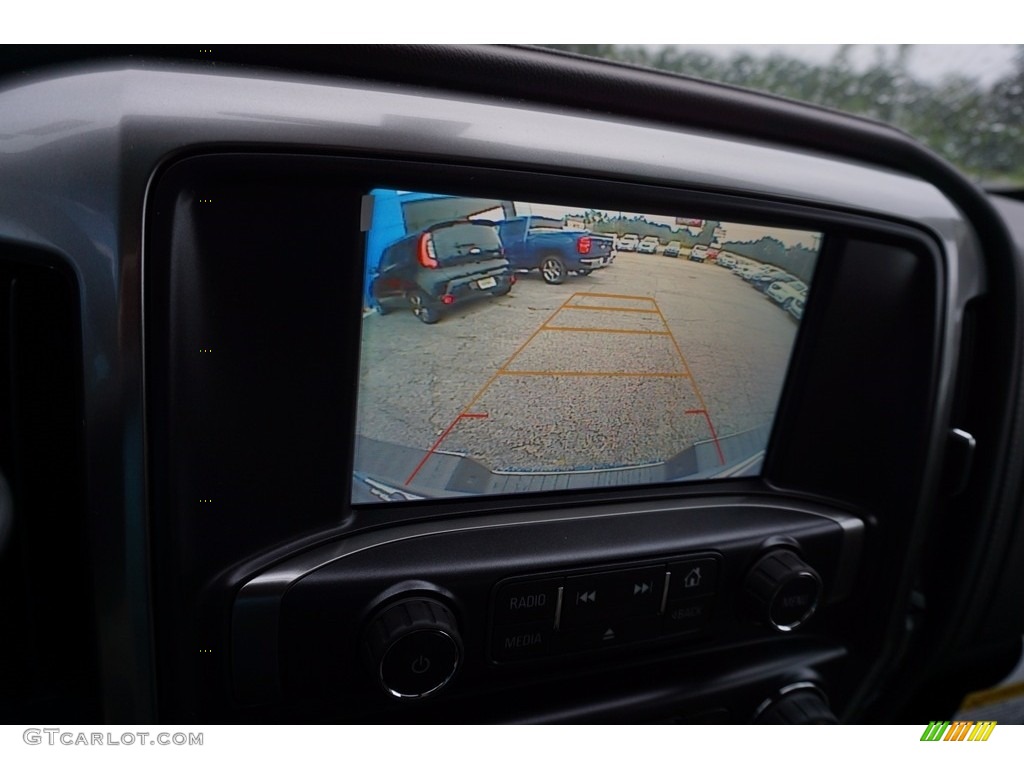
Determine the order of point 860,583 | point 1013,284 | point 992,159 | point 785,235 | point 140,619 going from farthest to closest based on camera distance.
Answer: point 992,159, point 860,583, point 1013,284, point 785,235, point 140,619

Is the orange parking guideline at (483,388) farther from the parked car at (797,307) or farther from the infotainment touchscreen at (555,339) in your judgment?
the parked car at (797,307)

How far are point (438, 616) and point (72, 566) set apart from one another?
41 cm

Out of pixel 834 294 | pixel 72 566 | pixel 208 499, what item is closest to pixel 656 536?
pixel 834 294

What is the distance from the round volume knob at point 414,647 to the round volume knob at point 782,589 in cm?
46

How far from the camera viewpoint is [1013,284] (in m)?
1.05

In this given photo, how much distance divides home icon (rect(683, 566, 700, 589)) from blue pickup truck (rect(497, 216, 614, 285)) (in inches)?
18.4

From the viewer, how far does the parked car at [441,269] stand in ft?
2.48

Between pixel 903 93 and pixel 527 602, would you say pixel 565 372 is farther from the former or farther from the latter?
pixel 903 93

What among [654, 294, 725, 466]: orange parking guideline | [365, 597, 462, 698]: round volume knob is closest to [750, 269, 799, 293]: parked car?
[654, 294, 725, 466]: orange parking guideline

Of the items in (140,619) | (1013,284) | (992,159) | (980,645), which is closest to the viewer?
(140,619)

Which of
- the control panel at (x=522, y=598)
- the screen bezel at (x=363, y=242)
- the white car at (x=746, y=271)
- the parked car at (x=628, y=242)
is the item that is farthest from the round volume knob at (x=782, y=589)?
the parked car at (x=628, y=242)

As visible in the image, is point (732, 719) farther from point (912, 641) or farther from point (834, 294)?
point (834, 294)

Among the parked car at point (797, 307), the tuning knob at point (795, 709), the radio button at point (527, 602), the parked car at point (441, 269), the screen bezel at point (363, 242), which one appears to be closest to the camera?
the screen bezel at point (363, 242)
